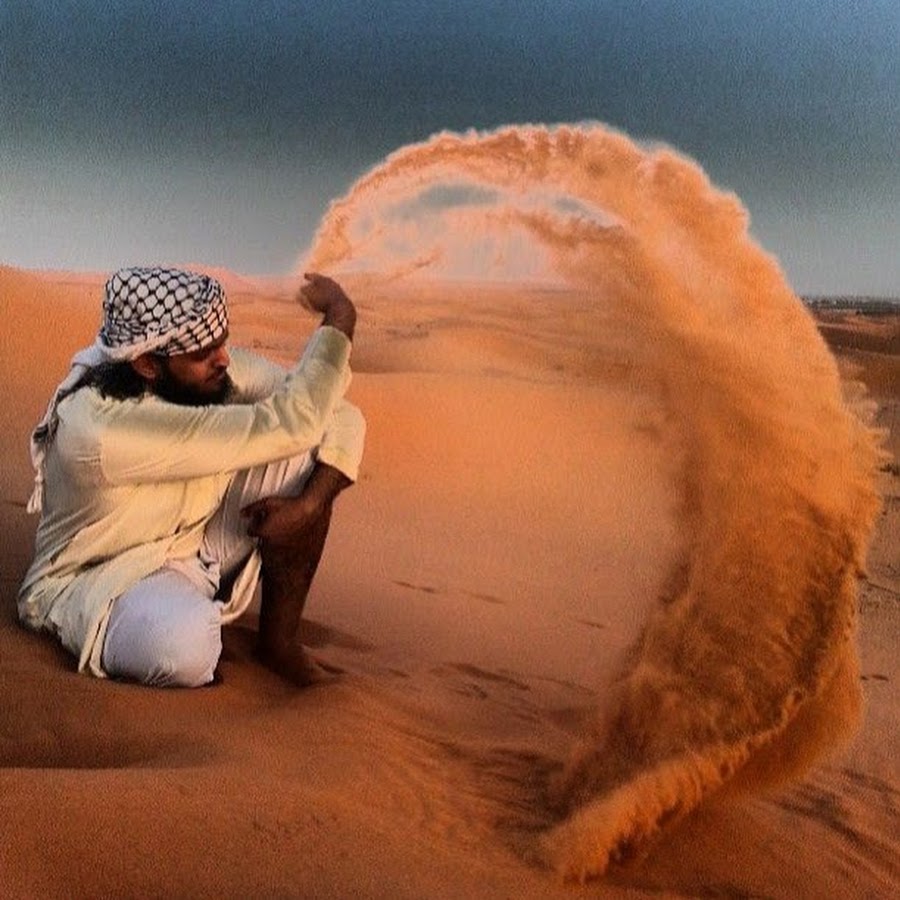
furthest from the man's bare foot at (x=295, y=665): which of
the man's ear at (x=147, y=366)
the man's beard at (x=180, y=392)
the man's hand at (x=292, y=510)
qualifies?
the man's ear at (x=147, y=366)

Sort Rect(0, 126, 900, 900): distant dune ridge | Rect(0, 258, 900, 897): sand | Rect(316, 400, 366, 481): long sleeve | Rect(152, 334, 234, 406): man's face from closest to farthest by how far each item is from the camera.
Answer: Rect(0, 258, 900, 897): sand
Rect(0, 126, 900, 900): distant dune ridge
Rect(152, 334, 234, 406): man's face
Rect(316, 400, 366, 481): long sleeve

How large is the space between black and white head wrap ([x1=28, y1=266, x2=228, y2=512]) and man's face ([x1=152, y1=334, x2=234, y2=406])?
0.04 metres

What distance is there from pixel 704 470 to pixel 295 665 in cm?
139

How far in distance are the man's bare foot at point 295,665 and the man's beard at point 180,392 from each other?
79cm

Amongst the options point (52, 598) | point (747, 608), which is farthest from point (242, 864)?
point (747, 608)

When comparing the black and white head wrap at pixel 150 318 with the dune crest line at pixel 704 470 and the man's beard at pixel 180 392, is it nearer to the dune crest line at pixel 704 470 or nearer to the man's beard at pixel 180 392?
the man's beard at pixel 180 392

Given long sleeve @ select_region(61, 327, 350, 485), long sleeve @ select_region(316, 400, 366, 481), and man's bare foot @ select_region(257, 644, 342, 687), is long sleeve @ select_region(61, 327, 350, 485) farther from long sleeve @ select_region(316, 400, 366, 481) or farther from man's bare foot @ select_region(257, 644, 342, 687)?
man's bare foot @ select_region(257, 644, 342, 687)

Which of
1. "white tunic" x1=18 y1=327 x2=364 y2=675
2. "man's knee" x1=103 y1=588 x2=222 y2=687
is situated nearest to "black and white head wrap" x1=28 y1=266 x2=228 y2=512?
"white tunic" x1=18 y1=327 x2=364 y2=675

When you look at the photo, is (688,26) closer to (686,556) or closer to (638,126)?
(638,126)

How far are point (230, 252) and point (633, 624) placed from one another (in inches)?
79.8

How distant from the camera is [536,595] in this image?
186 inches

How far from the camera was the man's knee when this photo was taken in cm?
330

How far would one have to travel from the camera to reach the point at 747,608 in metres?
3.48

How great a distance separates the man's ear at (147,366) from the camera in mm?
3467
